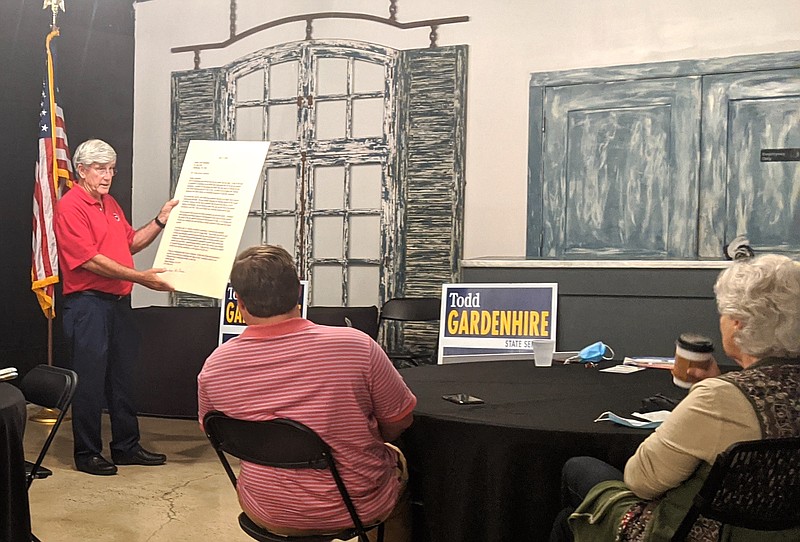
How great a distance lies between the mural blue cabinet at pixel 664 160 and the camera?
17.7 feet

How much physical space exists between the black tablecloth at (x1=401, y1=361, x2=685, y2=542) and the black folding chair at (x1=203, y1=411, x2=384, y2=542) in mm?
270

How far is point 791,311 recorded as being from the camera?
1.89 metres

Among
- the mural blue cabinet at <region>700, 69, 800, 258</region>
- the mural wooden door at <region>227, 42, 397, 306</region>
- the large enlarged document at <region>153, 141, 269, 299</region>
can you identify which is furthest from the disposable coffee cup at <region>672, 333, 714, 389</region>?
the mural wooden door at <region>227, 42, 397, 306</region>

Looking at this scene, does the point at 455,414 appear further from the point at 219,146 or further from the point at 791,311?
the point at 219,146

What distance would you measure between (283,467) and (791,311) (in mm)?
1300

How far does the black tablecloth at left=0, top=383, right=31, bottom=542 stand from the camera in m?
2.43

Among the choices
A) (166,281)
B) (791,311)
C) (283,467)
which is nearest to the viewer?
(791,311)

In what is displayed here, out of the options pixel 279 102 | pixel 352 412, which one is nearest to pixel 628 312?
pixel 352 412

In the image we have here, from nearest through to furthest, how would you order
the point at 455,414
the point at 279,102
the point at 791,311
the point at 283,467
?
the point at 791,311 < the point at 283,467 < the point at 455,414 < the point at 279,102

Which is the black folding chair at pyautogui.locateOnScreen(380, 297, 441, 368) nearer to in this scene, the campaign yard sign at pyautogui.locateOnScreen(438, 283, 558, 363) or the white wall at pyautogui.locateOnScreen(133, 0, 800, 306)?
the white wall at pyautogui.locateOnScreen(133, 0, 800, 306)

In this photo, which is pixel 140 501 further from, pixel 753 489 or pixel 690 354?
pixel 753 489

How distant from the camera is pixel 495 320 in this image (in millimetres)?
4352

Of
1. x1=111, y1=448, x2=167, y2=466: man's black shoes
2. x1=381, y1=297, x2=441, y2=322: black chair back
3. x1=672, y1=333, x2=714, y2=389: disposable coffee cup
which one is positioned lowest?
x1=111, y1=448, x2=167, y2=466: man's black shoes

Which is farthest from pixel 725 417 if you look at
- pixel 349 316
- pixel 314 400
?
pixel 349 316
